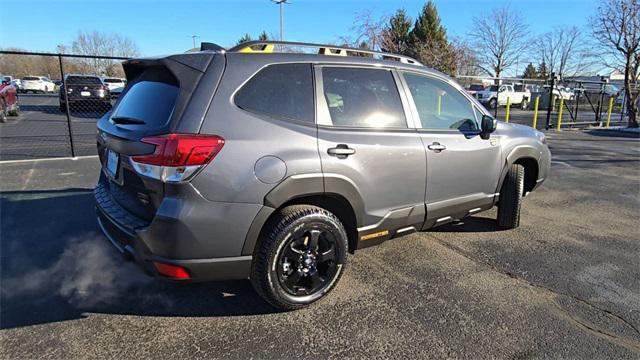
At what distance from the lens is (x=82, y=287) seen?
3186mm

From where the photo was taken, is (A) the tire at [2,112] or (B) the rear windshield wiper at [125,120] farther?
(A) the tire at [2,112]

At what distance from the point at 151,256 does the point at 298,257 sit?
94 cm

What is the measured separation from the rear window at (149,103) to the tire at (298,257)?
3.16ft

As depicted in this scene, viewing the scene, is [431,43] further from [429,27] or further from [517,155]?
[517,155]

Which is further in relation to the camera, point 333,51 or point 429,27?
point 429,27

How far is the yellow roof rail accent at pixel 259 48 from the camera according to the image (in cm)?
285

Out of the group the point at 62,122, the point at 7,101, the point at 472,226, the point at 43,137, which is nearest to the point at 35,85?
the point at 7,101

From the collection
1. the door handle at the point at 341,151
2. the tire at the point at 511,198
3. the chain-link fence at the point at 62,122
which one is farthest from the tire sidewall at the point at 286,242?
the chain-link fence at the point at 62,122

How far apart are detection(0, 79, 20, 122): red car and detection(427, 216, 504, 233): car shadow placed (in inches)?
630

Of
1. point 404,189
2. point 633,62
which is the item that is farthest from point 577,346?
point 633,62

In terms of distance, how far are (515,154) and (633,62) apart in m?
16.5

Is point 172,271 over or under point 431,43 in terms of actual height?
under

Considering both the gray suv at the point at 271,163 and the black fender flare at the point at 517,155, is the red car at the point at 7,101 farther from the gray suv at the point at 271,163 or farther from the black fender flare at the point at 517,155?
the black fender flare at the point at 517,155

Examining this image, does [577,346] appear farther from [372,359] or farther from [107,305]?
[107,305]
